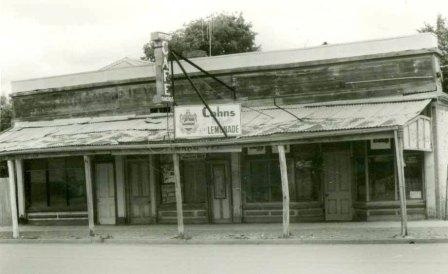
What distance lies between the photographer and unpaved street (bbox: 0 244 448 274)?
11.4 meters

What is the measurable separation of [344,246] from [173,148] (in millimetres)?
5758

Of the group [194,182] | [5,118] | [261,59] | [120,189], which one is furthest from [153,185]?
[5,118]

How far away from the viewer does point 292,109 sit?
67.4ft

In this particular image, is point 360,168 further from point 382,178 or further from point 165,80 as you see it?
point 165,80

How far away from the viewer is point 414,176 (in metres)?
19.2

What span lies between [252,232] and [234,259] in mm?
4959

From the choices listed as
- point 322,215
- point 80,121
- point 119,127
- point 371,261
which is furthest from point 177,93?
point 371,261

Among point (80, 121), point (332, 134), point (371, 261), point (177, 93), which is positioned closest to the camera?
point (371, 261)

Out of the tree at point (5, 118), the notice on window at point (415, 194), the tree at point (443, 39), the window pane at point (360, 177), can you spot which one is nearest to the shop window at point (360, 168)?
the window pane at point (360, 177)

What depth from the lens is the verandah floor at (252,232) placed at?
16000 millimetres

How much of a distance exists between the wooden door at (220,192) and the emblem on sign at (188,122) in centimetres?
376

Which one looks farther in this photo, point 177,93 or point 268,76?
point 177,93

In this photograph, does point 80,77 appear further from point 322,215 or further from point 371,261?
point 371,261

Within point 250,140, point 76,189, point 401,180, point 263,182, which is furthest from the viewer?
point 76,189
